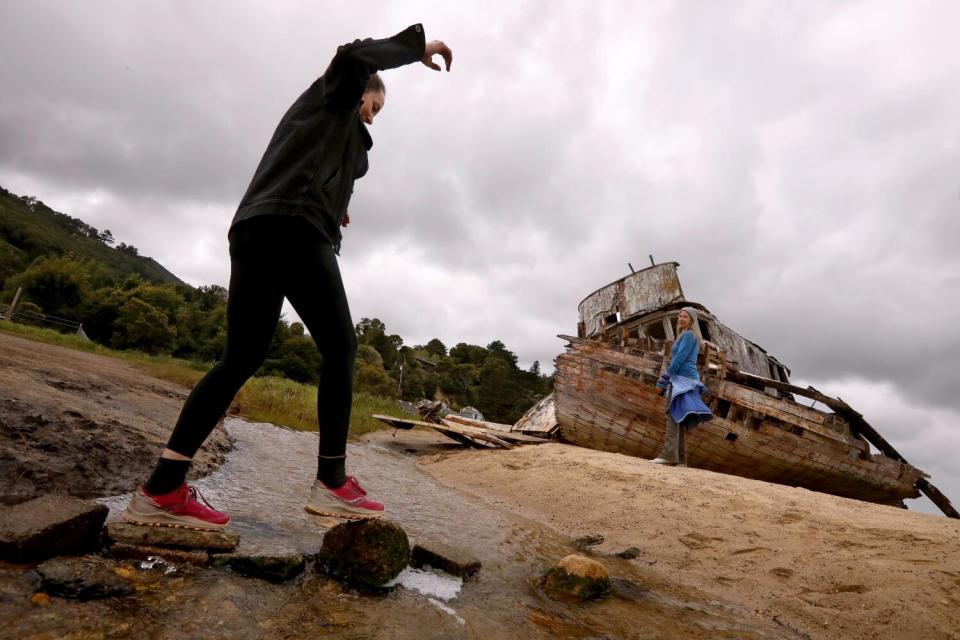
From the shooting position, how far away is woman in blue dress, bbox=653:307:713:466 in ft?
20.7

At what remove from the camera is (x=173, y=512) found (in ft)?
5.47

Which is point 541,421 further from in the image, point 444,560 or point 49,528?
point 49,528

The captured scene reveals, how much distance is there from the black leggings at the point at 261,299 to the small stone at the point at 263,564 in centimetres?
39

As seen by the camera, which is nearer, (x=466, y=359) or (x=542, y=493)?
(x=542, y=493)

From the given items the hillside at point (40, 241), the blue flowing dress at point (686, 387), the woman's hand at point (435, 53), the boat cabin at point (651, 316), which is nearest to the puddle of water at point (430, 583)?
the woman's hand at point (435, 53)

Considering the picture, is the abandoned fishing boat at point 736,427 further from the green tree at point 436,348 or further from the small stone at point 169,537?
the green tree at point 436,348

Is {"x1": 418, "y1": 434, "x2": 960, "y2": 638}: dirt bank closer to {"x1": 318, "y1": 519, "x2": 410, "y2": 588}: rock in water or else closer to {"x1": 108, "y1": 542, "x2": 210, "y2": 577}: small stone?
{"x1": 318, "y1": 519, "x2": 410, "y2": 588}: rock in water

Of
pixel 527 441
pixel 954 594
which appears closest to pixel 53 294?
pixel 527 441

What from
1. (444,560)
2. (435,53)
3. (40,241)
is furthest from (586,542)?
(40,241)

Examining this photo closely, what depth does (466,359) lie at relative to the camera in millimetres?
74500

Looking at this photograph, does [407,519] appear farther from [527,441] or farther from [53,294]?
[53,294]

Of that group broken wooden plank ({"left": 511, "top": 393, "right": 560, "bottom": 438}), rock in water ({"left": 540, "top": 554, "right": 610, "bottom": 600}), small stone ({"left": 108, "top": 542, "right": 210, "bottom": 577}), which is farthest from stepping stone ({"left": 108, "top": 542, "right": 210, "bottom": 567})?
broken wooden plank ({"left": 511, "top": 393, "right": 560, "bottom": 438})

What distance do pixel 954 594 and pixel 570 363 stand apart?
821 cm

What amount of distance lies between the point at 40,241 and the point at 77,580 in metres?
81.6
